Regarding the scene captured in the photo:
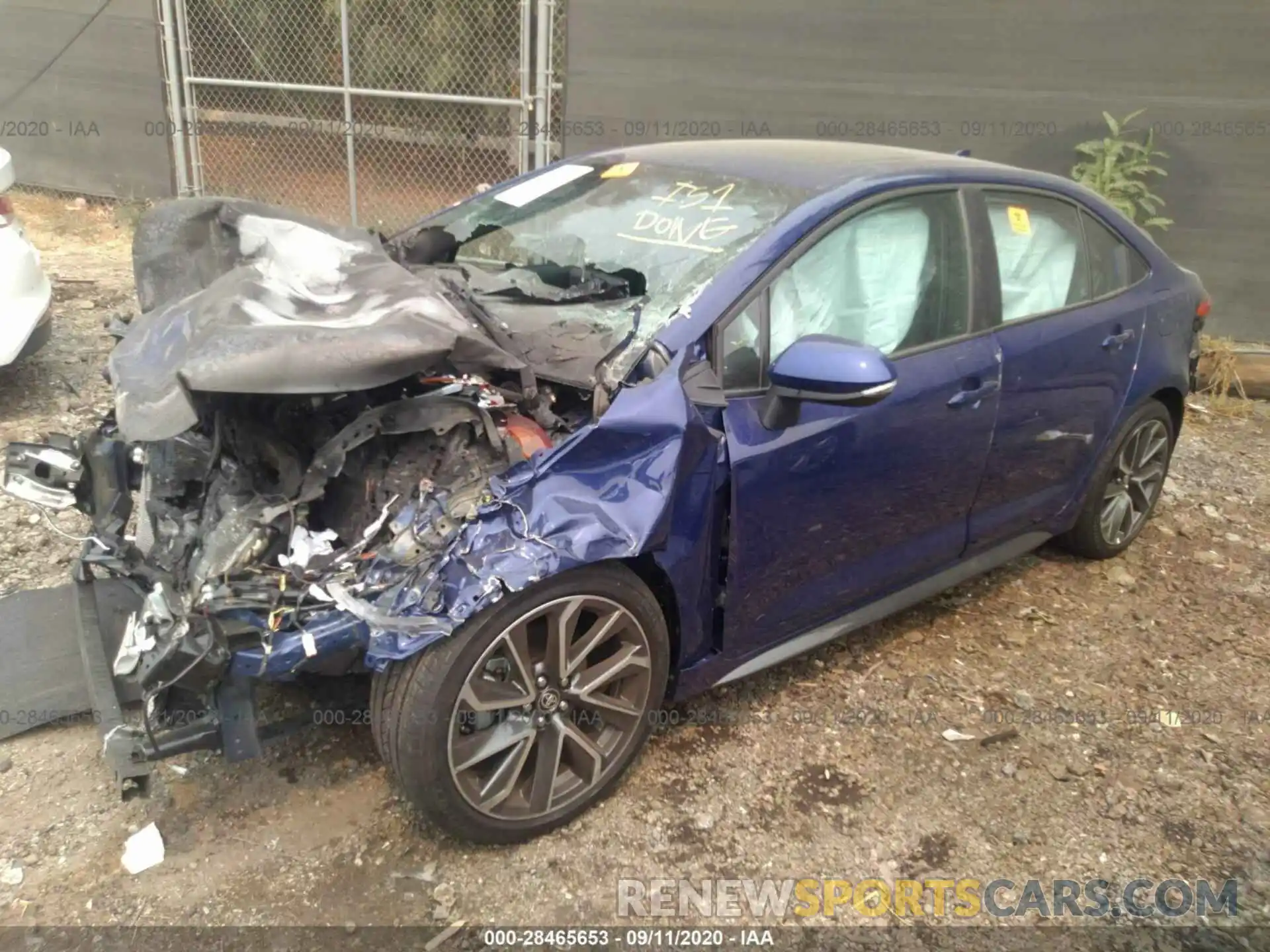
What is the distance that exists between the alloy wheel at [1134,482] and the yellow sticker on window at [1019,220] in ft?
3.76

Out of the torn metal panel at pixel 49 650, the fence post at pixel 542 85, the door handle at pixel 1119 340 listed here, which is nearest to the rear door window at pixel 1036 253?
the door handle at pixel 1119 340

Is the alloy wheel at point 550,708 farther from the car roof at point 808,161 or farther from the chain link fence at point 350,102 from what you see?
the chain link fence at point 350,102

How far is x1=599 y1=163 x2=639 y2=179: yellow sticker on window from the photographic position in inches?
135

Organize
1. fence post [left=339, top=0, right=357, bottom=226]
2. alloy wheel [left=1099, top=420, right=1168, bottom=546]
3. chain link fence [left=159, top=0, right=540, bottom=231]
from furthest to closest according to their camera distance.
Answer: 1. chain link fence [left=159, top=0, right=540, bottom=231]
2. fence post [left=339, top=0, right=357, bottom=226]
3. alloy wheel [left=1099, top=420, right=1168, bottom=546]

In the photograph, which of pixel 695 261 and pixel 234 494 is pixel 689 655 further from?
pixel 234 494

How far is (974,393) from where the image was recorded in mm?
3227

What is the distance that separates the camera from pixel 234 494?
2.59 metres

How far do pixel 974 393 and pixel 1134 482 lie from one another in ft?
5.40

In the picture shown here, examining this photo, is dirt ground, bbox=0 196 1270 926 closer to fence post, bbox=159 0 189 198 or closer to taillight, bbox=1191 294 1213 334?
taillight, bbox=1191 294 1213 334

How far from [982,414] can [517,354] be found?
5.17 ft

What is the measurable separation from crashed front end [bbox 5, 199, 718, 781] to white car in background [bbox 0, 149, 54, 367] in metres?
2.41

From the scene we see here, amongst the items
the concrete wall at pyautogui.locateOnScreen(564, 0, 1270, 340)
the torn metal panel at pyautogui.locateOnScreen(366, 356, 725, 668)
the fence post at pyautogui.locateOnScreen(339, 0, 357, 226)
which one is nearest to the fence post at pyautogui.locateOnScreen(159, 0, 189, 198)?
the fence post at pyautogui.locateOnScreen(339, 0, 357, 226)

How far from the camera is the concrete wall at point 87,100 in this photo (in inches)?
353

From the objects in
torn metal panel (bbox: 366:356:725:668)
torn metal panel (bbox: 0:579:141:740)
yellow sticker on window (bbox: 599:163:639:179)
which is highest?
yellow sticker on window (bbox: 599:163:639:179)
